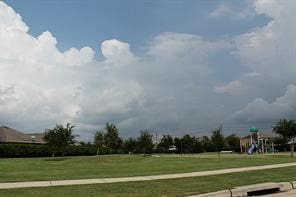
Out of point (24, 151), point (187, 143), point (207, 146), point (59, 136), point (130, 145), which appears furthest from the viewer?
point (187, 143)

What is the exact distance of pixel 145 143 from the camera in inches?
3543

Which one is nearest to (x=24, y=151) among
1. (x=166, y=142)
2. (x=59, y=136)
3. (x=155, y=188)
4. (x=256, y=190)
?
(x=59, y=136)

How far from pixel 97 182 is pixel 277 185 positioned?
595 cm

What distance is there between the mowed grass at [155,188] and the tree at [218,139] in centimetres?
7369

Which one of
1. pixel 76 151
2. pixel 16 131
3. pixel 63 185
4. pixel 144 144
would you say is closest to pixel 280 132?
pixel 76 151

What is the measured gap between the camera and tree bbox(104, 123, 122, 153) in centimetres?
8500

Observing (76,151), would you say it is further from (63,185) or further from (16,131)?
(63,185)

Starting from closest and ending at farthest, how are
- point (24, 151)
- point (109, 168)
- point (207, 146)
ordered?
point (109, 168) < point (24, 151) < point (207, 146)

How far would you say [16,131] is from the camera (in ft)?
335

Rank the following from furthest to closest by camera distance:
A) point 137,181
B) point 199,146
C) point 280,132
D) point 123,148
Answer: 1. point 199,146
2. point 123,148
3. point 280,132
4. point 137,181

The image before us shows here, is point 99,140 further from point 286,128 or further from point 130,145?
point 286,128

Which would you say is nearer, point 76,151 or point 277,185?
point 277,185

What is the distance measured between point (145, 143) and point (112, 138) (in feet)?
21.9

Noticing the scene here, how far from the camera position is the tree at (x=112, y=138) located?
85.0 meters
